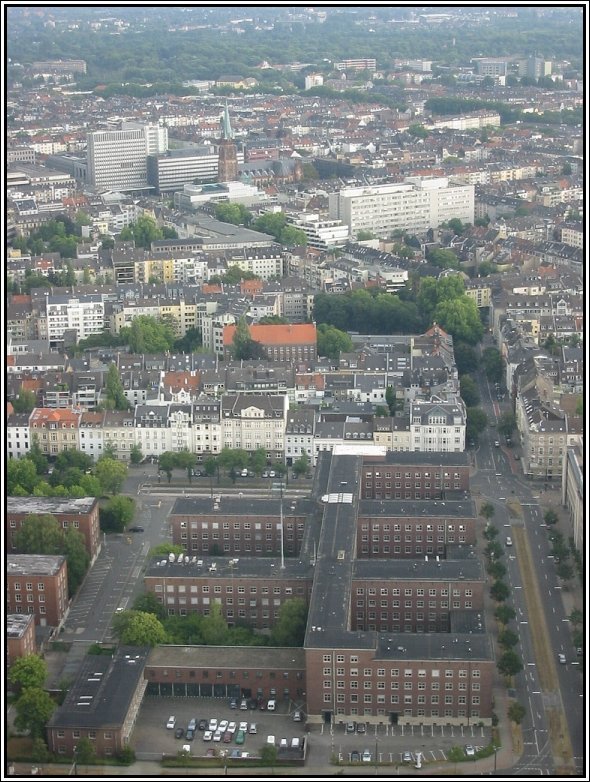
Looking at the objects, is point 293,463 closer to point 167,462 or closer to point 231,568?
point 167,462

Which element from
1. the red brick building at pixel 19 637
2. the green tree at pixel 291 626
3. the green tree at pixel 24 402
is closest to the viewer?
the red brick building at pixel 19 637

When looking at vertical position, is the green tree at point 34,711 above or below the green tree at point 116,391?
below

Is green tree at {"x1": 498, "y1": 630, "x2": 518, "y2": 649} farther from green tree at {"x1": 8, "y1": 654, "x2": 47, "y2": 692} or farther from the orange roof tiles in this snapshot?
the orange roof tiles

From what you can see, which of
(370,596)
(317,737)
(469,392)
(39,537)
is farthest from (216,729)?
(469,392)

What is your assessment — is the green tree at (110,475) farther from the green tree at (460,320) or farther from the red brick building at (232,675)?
the green tree at (460,320)

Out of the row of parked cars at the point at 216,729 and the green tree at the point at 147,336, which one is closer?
the row of parked cars at the point at 216,729

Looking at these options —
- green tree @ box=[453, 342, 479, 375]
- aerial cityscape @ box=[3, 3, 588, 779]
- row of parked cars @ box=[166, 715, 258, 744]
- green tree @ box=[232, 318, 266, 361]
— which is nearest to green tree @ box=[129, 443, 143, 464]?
aerial cityscape @ box=[3, 3, 588, 779]

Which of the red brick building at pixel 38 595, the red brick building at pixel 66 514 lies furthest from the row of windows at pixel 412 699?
the red brick building at pixel 66 514

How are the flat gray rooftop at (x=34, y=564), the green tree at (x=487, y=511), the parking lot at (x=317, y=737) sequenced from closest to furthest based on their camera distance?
the parking lot at (x=317, y=737) < the flat gray rooftop at (x=34, y=564) < the green tree at (x=487, y=511)
